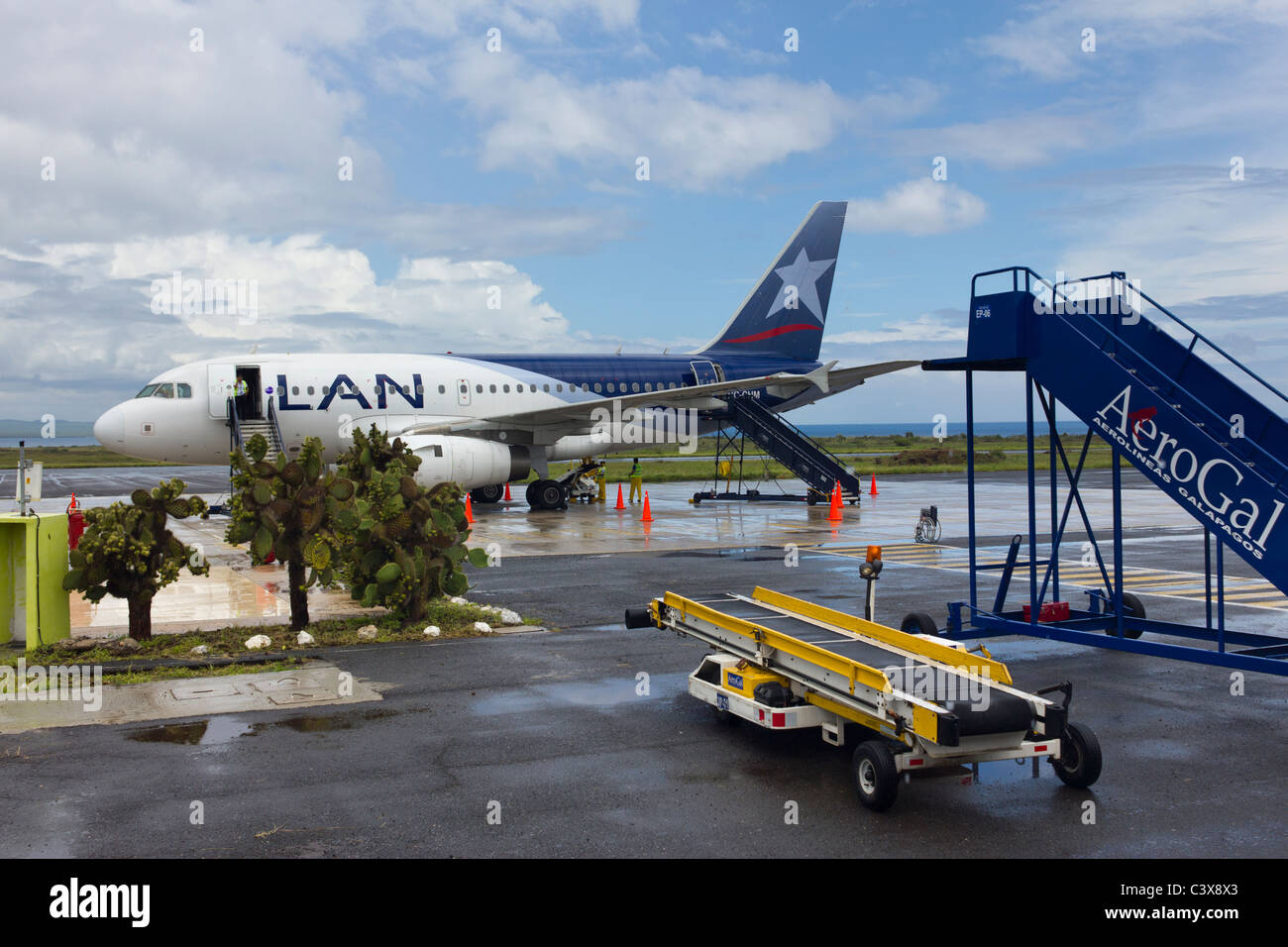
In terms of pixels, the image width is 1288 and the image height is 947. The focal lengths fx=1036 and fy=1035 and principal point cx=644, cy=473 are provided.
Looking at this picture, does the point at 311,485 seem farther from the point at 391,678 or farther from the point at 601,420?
the point at 601,420

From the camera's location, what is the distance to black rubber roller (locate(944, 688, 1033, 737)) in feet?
22.4

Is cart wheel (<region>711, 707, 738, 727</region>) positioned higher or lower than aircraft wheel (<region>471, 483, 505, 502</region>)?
lower

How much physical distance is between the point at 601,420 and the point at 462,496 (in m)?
16.4

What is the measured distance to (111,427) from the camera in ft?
89.1

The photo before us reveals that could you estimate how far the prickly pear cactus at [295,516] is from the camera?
12.7 meters

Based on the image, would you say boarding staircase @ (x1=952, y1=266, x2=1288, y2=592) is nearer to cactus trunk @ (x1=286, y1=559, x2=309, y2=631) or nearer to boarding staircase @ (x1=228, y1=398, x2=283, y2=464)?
cactus trunk @ (x1=286, y1=559, x2=309, y2=631)

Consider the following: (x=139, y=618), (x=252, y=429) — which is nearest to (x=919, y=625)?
(x=139, y=618)

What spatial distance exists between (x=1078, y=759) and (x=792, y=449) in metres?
27.2

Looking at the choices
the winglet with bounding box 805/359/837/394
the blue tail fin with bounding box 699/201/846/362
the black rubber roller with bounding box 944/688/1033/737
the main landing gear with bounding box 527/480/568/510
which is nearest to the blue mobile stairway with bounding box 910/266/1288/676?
the black rubber roller with bounding box 944/688/1033/737

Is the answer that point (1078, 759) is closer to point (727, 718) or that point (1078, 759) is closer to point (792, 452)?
point (727, 718)

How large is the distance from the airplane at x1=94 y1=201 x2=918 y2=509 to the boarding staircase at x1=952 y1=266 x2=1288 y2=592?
15574mm

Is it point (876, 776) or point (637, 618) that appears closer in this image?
point (876, 776)
